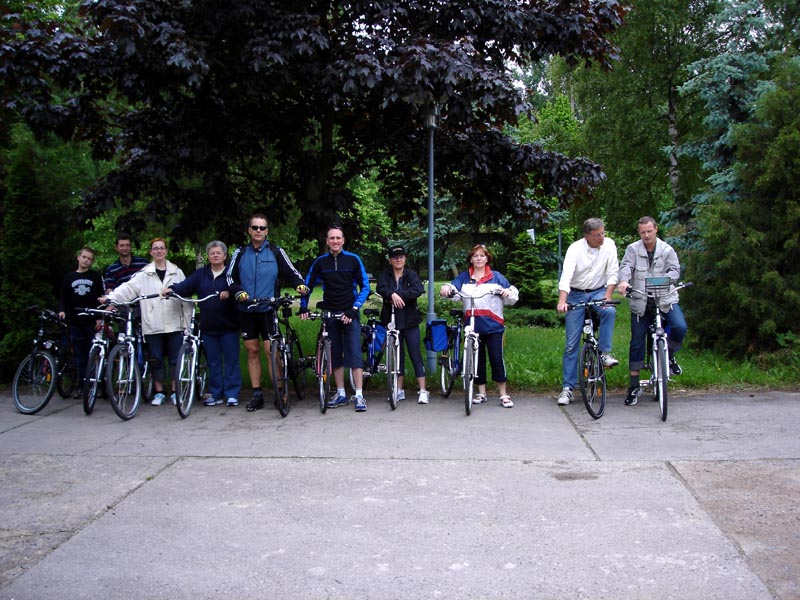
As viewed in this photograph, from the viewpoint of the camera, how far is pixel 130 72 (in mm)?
9023

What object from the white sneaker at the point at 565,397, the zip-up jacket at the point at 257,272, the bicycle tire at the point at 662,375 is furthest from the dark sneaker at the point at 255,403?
the bicycle tire at the point at 662,375

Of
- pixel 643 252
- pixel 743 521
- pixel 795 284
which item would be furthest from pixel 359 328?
pixel 795 284

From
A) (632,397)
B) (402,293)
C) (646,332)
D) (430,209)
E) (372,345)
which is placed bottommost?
(632,397)

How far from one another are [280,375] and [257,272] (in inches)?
44.4

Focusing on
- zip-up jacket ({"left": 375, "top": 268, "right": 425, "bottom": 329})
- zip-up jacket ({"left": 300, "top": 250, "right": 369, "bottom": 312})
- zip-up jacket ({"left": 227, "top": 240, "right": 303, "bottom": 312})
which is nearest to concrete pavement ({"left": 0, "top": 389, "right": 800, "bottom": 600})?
zip-up jacket ({"left": 375, "top": 268, "right": 425, "bottom": 329})

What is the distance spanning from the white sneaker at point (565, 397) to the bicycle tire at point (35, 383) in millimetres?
5443

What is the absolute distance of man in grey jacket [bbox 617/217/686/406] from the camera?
7.80m

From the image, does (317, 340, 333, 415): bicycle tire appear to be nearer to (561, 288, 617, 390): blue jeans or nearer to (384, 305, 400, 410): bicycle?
(384, 305, 400, 410): bicycle

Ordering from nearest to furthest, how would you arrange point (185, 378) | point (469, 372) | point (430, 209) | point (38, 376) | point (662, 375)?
1. point (662, 375)
2. point (469, 372)
3. point (185, 378)
4. point (38, 376)
5. point (430, 209)

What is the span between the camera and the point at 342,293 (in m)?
8.18

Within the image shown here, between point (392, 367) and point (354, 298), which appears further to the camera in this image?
point (354, 298)

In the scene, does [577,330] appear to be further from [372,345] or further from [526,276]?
[526,276]

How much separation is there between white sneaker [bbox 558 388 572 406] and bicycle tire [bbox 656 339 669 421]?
3.27ft

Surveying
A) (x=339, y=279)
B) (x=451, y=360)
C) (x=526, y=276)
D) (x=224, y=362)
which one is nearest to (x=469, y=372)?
(x=451, y=360)
